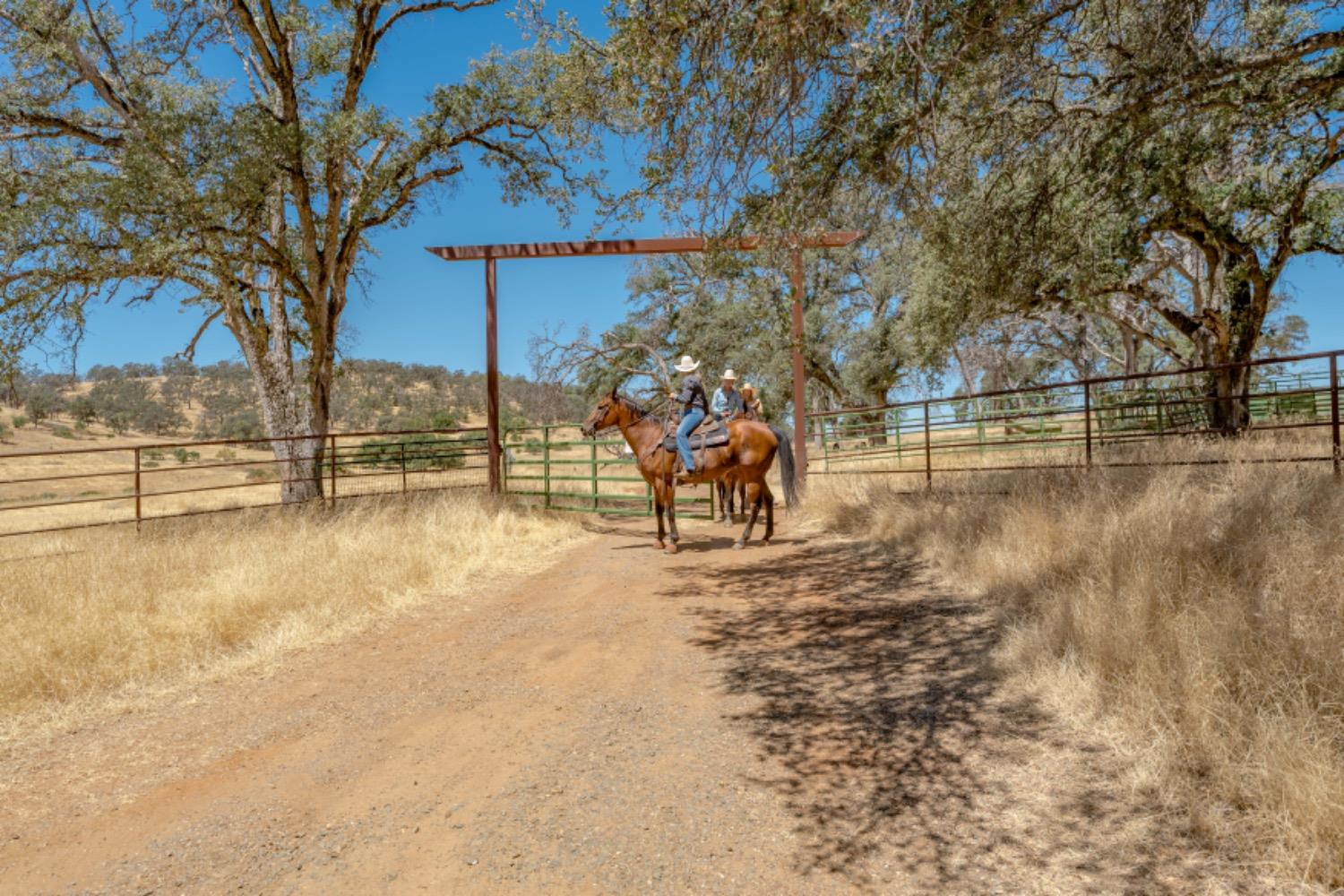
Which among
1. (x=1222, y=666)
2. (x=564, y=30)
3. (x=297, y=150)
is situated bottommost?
(x=1222, y=666)

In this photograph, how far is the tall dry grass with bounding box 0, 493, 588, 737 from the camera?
496cm

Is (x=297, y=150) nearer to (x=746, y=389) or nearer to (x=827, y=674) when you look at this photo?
(x=746, y=389)

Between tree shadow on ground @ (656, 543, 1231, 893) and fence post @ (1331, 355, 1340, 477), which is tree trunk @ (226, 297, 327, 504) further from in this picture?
fence post @ (1331, 355, 1340, 477)

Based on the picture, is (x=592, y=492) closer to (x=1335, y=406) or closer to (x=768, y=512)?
(x=768, y=512)

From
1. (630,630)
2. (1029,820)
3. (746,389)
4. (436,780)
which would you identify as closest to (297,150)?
(746,389)

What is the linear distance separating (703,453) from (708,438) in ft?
0.75

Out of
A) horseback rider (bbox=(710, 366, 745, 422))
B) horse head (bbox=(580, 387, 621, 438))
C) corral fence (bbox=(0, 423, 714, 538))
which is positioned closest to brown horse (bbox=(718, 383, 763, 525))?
horseback rider (bbox=(710, 366, 745, 422))

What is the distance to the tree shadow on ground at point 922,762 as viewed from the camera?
275 centimetres

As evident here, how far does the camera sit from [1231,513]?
568 cm

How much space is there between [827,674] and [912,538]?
4.24 m

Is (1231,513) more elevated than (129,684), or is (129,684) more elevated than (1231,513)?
(1231,513)

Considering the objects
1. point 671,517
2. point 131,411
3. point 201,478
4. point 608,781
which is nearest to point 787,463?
point 671,517

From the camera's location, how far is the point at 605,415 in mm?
10555

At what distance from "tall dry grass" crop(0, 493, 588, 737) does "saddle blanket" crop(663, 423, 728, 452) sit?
8.35ft
